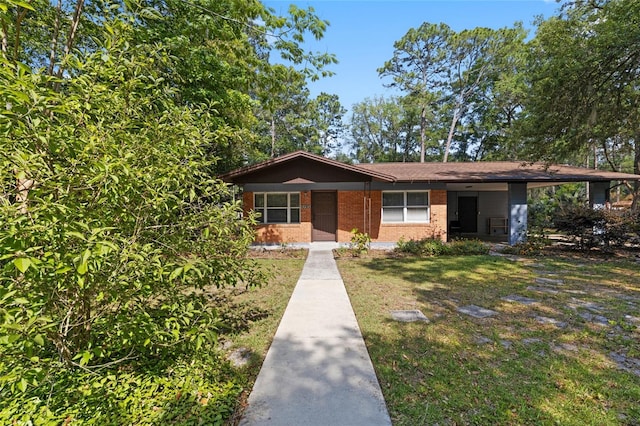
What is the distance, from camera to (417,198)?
41.9 feet

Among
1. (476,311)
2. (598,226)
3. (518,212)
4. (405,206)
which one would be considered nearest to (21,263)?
(476,311)

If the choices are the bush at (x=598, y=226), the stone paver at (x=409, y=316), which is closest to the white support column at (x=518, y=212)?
the bush at (x=598, y=226)

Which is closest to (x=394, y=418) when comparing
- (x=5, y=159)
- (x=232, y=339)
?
(x=232, y=339)

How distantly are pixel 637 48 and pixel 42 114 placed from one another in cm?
1208

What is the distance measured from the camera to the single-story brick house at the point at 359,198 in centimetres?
1215

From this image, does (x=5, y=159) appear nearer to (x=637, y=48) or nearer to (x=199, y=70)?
(x=199, y=70)

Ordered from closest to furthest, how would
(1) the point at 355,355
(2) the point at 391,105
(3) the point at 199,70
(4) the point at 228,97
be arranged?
1. (1) the point at 355,355
2. (3) the point at 199,70
3. (4) the point at 228,97
4. (2) the point at 391,105

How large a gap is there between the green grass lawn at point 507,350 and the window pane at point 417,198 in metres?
5.82

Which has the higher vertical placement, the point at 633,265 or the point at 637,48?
the point at 637,48

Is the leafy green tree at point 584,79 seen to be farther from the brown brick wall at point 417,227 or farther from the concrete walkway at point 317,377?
the concrete walkway at point 317,377

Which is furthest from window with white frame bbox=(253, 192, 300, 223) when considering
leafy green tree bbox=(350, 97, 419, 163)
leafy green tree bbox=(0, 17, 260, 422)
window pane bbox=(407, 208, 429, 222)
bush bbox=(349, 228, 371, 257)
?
leafy green tree bbox=(350, 97, 419, 163)

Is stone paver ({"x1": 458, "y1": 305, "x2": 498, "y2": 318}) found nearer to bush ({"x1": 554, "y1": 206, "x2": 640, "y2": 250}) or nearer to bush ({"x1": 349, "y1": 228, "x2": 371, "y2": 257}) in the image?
bush ({"x1": 349, "y1": 228, "x2": 371, "y2": 257})

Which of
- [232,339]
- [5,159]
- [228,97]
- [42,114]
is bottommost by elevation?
[232,339]

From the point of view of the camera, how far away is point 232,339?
405cm
